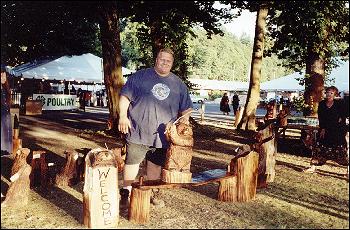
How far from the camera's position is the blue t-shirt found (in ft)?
15.6

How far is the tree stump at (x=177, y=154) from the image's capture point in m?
4.67

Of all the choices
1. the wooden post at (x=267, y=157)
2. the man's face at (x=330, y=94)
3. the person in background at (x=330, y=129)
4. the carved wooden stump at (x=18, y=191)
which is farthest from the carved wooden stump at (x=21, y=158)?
the man's face at (x=330, y=94)

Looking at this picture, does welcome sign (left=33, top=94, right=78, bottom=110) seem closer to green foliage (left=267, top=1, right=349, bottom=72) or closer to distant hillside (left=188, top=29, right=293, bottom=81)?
green foliage (left=267, top=1, right=349, bottom=72)

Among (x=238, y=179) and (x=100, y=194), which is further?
(x=238, y=179)

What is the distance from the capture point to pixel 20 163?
548 centimetres

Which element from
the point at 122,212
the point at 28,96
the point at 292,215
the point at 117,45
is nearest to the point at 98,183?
the point at 122,212

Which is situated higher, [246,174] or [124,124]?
[124,124]

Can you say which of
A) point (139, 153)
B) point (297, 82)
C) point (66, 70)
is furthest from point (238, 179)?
point (297, 82)

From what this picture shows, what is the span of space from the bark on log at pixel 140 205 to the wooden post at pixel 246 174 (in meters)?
1.53

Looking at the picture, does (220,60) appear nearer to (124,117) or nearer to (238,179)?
(238,179)

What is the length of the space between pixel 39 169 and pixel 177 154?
9.51 ft

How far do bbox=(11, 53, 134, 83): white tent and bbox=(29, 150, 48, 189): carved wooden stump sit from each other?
16.5 metres

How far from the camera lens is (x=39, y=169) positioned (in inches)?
255

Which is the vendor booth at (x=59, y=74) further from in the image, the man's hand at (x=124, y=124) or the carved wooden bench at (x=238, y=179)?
the man's hand at (x=124, y=124)
